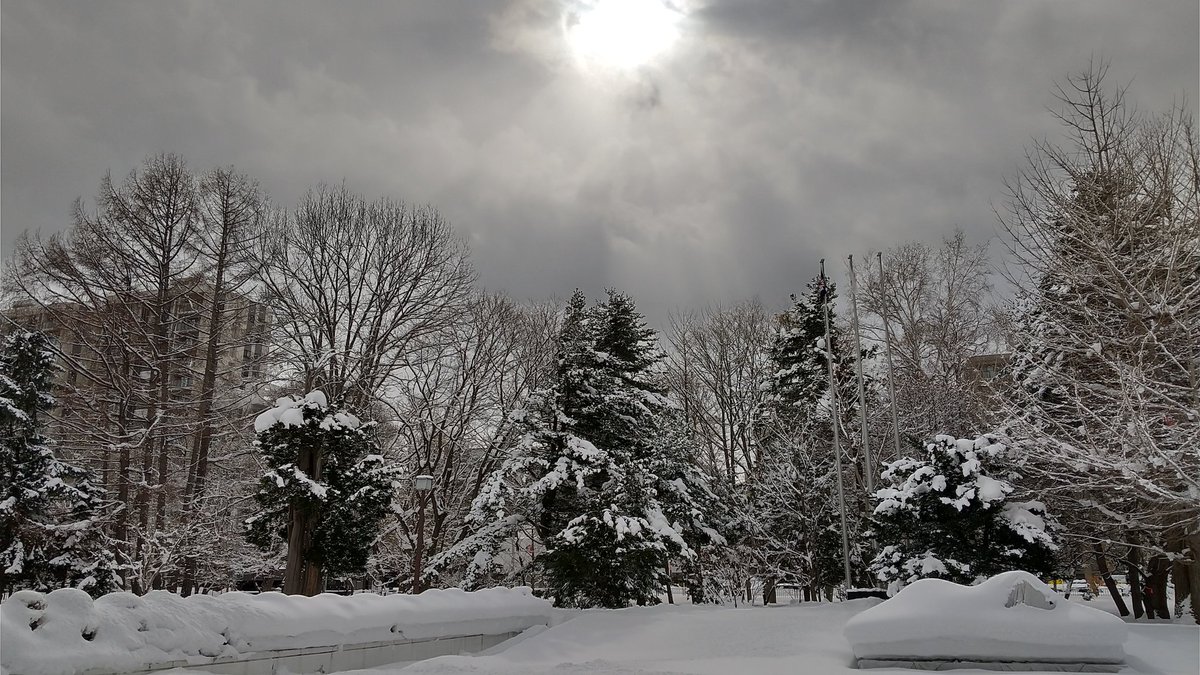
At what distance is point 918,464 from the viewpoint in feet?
49.9

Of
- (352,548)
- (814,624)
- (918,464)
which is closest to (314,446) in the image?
(352,548)

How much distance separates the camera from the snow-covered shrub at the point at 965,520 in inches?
526

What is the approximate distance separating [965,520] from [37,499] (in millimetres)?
19972

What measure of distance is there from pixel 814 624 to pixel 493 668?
6.29 meters

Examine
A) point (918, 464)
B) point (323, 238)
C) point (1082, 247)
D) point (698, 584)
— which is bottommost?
point (698, 584)

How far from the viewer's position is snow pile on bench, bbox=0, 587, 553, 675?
5516 mm

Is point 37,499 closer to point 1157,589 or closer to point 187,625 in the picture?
point 187,625

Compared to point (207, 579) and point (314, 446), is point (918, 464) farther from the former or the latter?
point (207, 579)

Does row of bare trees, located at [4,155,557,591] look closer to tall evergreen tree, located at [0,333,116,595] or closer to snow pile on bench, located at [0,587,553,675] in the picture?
tall evergreen tree, located at [0,333,116,595]

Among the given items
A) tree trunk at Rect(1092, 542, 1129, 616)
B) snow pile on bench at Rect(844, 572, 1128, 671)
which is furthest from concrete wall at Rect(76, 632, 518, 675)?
tree trunk at Rect(1092, 542, 1129, 616)

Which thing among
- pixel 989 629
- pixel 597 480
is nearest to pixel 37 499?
pixel 597 480

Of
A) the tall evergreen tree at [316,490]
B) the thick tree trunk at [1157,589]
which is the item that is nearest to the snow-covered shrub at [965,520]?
the thick tree trunk at [1157,589]

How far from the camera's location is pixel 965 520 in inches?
537

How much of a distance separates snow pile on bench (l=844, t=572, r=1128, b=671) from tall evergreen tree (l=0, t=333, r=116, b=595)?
16187mm
